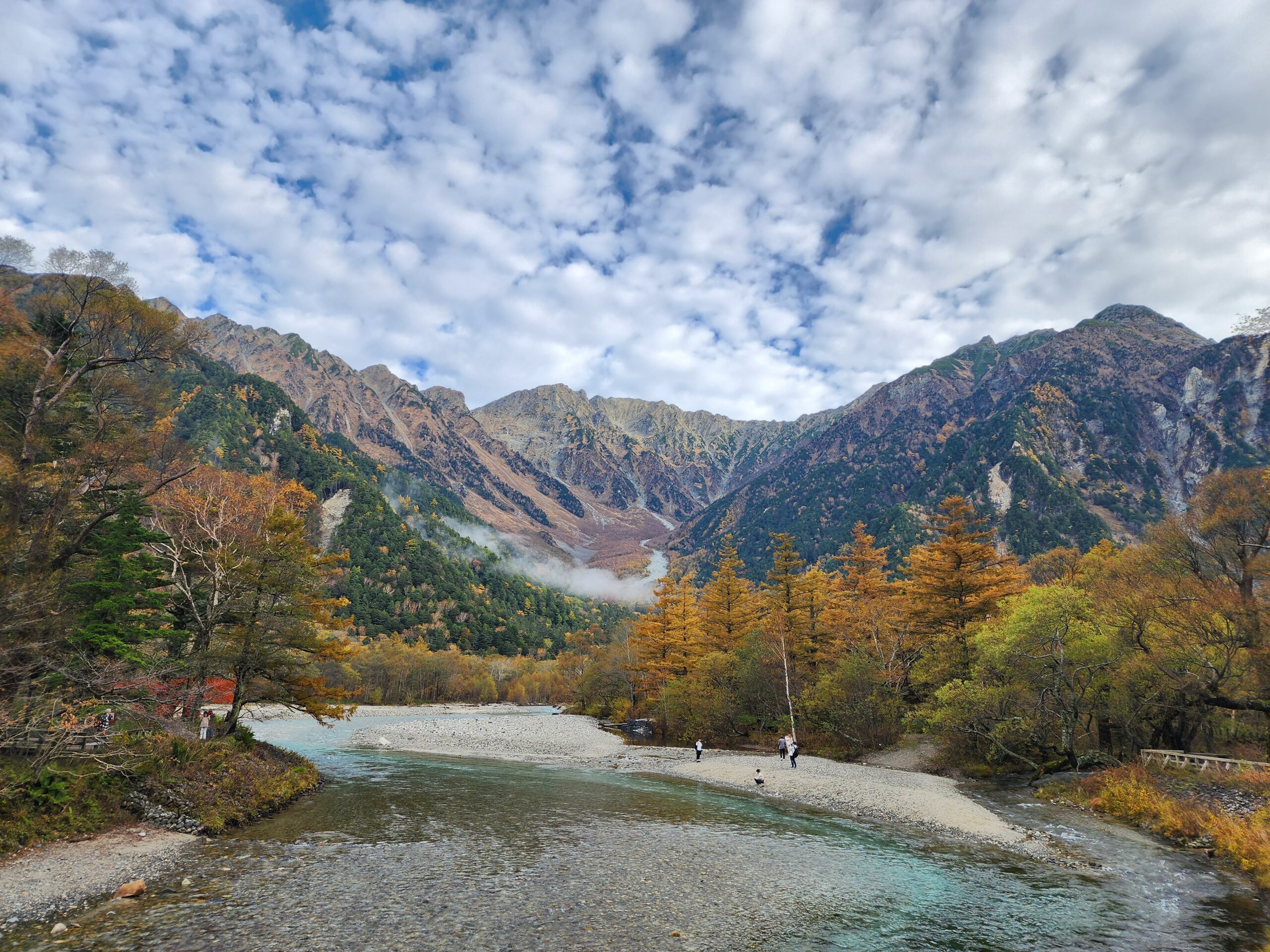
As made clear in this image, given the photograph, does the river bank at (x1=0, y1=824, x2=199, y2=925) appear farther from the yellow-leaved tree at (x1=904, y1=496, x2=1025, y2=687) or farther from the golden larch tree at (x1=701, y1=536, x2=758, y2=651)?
the golden larch tree at (x1=701, y1=536, x2=758, y2=651)

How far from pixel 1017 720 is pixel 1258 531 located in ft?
47.4

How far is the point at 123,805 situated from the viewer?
19500mm

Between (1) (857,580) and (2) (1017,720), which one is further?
(1) (857,580)

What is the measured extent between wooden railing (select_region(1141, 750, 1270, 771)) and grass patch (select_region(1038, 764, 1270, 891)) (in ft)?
2.02

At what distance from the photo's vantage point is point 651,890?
15367 millimetres

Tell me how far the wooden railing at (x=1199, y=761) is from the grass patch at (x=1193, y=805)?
615 millimetres

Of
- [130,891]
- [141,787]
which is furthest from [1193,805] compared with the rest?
[141,787]

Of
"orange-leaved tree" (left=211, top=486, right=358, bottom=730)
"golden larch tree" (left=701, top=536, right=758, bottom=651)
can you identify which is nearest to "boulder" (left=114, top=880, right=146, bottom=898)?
"orange-leaved tree" (left=211, top=486, right=358, bottom=730)

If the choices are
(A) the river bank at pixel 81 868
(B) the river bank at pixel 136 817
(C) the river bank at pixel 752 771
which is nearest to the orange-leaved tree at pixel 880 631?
(C) the river bank at pixel 752 771

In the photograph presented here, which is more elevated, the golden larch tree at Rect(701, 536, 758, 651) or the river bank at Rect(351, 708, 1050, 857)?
the golden larch tree at Rect(701, 536, 758, 651)

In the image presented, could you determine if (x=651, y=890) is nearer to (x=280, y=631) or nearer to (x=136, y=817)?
(x=136, y=817)

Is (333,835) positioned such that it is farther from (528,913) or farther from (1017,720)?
(1017,720)

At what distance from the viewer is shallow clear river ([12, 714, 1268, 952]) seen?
12383 millimetres

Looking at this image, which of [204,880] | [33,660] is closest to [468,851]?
[204,880]
